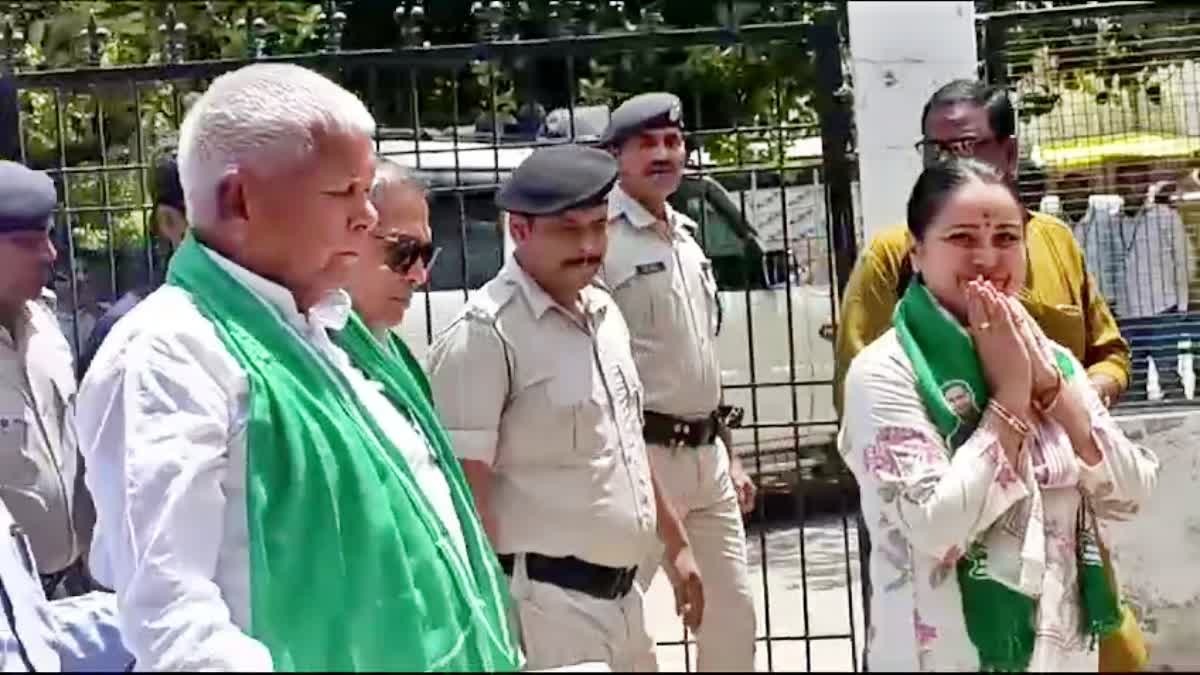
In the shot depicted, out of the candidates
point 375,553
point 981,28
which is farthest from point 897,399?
point 981,28

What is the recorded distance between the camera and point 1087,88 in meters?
6.55

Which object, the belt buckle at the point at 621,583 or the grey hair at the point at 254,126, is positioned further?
the belt buckle at the point at 621,583

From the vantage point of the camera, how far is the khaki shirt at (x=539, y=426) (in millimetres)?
4500

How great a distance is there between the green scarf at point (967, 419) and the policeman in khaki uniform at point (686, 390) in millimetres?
2061

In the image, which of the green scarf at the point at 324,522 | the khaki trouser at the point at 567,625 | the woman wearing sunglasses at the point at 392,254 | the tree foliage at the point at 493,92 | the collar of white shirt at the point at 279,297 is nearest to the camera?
the green scarf at the point at 324,522

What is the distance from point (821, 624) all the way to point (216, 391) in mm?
5193

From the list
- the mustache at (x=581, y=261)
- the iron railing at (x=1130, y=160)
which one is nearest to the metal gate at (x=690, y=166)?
the iron railing at (x=1130, y=160)

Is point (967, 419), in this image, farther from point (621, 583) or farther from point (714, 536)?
point (714, 536)

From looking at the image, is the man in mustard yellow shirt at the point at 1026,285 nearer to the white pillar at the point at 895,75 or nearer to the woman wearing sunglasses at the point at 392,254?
the white pillar at the point at 895,75

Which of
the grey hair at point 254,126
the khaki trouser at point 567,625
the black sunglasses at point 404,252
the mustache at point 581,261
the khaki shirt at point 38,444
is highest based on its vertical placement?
the grey hair at point 254,126

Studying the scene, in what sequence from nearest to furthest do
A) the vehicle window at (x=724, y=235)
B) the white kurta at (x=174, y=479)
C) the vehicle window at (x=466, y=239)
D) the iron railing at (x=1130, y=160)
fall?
the white kurta at (x=174, y=479) < the iron railing at (x=1130, y=160) < the vehicle window at (x=466, y=239) < the vehicle window at (x=724, y=235)

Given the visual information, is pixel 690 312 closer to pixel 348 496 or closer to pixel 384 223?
pixel 384 223

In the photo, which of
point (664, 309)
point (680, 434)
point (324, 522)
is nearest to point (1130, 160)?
point (664, 309)

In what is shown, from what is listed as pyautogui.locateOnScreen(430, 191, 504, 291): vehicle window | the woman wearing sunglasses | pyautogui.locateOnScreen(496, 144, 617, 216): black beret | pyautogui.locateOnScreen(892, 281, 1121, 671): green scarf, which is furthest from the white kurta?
pyautogui.locateOnScreen(430, 191, 504, 291): vehicle window
